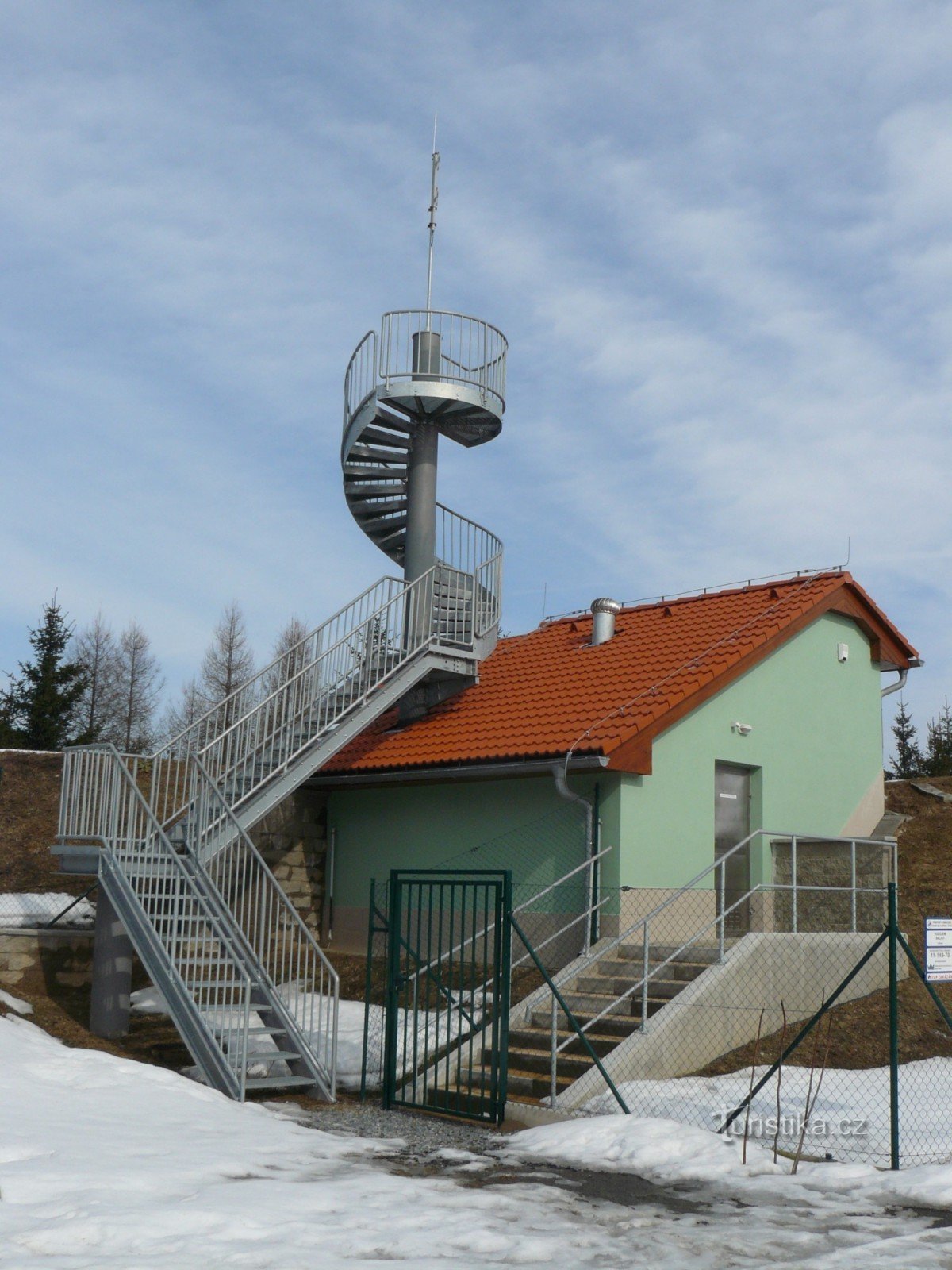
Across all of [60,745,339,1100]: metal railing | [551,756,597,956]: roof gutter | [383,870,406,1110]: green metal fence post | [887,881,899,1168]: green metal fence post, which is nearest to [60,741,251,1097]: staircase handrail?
[60,745,339,1100]: metal railing

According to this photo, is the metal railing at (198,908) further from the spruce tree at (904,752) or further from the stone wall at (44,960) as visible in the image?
the spruce tree at (904,752)

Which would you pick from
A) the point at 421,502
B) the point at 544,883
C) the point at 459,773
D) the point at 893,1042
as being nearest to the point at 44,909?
the point at 459,773

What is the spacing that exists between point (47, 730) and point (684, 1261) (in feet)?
84.8

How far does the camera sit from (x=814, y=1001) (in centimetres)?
1300

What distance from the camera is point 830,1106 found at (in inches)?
403

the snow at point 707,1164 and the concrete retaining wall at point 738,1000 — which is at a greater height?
the concrete retaining wall at point 738,1000

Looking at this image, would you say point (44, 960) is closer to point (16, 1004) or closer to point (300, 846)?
point (16, 1004)

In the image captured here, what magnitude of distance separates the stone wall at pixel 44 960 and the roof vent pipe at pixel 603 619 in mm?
7924

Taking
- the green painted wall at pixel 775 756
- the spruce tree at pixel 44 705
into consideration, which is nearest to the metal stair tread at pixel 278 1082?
the green painted wall at pixel 775 756

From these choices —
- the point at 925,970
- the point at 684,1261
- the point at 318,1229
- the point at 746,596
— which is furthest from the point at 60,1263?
the point at 746,596

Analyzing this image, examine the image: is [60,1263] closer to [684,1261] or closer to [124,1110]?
[684,1261]

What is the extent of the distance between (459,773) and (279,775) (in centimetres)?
221

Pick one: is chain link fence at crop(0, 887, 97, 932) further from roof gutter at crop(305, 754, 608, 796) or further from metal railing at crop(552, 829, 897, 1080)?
metal railing at crop(552, 829, 897, 1080)

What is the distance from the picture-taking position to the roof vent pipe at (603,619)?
18141 millimetres
